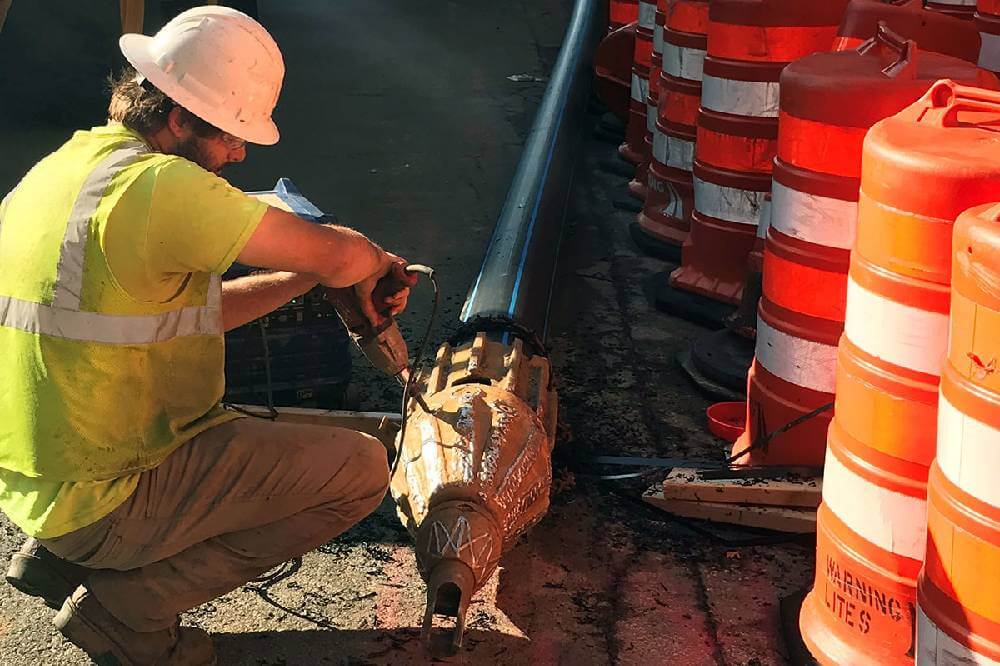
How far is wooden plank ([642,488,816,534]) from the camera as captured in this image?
418cm

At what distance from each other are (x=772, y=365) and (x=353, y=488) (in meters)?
1.70

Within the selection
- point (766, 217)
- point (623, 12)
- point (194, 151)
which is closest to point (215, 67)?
point (194, 151)

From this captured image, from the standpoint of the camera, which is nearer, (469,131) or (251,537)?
(251,537)

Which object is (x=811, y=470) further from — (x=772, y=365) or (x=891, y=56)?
(x=891, y=56)

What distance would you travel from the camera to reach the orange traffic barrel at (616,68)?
32.9 feet

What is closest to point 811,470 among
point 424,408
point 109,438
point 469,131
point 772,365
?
point 772,365

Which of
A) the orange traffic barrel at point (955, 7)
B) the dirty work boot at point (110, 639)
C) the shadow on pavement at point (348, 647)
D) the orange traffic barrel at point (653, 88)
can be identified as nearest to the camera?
the dirty work boot at point (110, 639)

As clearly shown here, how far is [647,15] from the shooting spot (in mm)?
8750

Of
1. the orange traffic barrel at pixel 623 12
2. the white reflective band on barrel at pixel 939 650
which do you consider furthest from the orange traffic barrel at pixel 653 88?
the white reflective band on barrel at pixel 939 650

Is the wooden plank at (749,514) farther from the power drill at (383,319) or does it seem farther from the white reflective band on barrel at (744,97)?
the white reflective band on barrel at (744,97)

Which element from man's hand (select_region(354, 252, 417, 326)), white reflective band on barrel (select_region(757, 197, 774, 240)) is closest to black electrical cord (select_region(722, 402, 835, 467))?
white reflective band on barrel (select_region(757, 197, 774, 240))

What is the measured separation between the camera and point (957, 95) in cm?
321

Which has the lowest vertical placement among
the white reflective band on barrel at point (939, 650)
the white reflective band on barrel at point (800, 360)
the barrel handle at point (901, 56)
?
the white reflective band on barrel at point (800, 360)

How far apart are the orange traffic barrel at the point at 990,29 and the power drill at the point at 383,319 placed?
13.3ft
